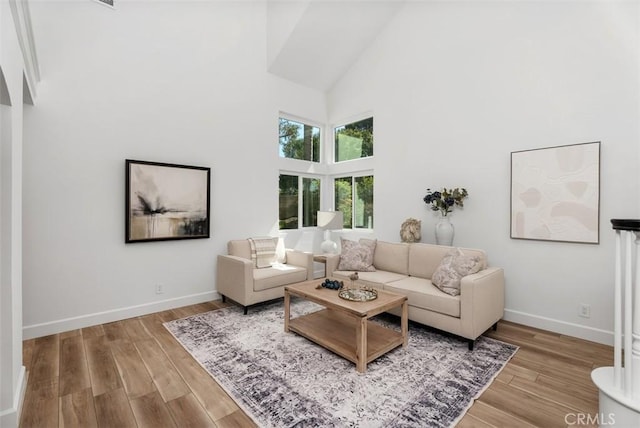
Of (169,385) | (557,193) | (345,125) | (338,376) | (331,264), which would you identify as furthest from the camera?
(345,125)

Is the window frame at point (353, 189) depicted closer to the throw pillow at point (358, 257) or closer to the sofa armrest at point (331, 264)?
the throw pillow at point (358, 257)

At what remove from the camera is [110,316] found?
345 cm

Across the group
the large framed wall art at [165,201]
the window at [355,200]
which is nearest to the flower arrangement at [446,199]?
the window at [355,200]

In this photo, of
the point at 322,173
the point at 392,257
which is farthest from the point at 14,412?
the point at 322,173

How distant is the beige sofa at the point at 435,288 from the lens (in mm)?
2755

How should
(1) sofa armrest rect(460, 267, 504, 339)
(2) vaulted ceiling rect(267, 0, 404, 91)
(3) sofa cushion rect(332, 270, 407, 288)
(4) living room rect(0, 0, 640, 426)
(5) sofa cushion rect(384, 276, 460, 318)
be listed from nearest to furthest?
(1) sofa armrest rect(460, 267, 504, 339)
(5) sofa cushion rect(384, 276, 460, 318)
(4) living room rect(0, 0, 640, 426)
(3) sofa cushion rect(332, 270, 407, 288)
(2) vaulted ceiling rect(267, 0, 404, 91)

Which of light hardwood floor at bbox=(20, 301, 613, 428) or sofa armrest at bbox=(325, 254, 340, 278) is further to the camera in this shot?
sofa armrest at bbox=(325, 254, 340, 278)

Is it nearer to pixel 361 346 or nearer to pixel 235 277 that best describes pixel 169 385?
Result: pixel 361 346

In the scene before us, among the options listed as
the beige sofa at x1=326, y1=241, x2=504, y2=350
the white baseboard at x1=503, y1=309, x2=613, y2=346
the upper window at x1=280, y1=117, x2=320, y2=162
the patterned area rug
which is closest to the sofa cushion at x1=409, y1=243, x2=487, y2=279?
the beige sofa at x1=326, y1=241, x2=504, y2=350

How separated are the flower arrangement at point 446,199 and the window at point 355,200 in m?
1.32

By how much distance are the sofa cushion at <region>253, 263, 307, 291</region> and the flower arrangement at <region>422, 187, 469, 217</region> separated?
203 cm

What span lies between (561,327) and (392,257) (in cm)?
190

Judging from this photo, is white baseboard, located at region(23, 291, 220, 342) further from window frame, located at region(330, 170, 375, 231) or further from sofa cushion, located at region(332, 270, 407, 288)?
window frame, located at region(330, 170, 375, 231)

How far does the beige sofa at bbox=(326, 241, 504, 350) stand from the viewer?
2.76 m
